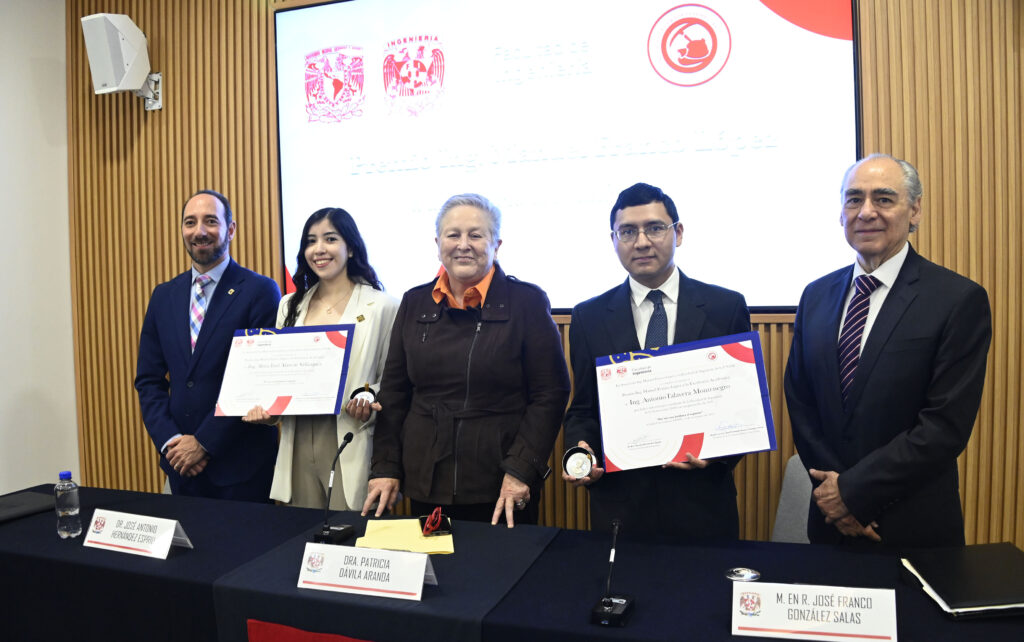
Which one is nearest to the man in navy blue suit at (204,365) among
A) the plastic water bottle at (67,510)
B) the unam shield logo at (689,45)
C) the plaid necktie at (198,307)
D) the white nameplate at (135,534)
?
the plaid necktie at (198,307)

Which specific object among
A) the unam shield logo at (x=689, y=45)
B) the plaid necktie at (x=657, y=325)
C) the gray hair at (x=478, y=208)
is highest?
the unam shield logo at (x=689, y=45)

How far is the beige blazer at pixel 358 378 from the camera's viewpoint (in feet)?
8.57

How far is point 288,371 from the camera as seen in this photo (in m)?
2.52

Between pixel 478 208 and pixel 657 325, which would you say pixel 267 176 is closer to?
pixel 478 208

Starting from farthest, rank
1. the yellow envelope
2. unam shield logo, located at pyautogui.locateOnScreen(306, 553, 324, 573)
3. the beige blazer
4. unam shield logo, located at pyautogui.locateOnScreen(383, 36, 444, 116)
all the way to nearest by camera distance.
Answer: unam shield logo, located at pyautogui.locateOnScreen(383, 36, 444, 116) → the beige blazer → the yellow envelope → unam shield logo, located at pyautogui.locateOnScreen(306, 553, 324, 573)

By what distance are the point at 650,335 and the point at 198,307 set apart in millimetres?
2005

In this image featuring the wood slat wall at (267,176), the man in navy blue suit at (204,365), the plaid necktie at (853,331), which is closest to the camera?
the plaid necktie at (853,331)

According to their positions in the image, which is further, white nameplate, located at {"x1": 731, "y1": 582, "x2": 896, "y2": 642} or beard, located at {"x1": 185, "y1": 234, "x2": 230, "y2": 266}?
beard, located at {"x1": 185, "y1": 234, "x2": 230, "y2": 266}

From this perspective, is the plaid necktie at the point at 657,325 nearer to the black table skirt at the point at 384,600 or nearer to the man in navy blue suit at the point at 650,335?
the man in navy blue suit at the point at 650,335

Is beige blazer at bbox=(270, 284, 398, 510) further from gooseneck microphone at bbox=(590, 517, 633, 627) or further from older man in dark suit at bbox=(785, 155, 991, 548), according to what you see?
older man in dark suit at bbox=(785, 155, 991, 548)

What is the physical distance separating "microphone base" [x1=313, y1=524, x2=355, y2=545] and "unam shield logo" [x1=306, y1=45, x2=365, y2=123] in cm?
280

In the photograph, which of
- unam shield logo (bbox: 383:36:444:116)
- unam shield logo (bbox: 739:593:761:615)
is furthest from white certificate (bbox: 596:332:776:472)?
unam shield logo (bbox: 383:36:444:116)

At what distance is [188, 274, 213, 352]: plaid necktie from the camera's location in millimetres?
2951

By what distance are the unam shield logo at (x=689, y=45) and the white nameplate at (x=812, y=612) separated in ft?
9.02
